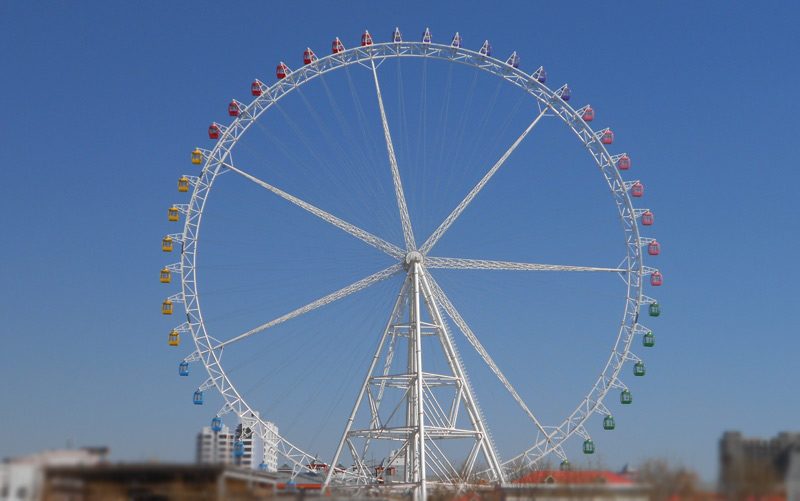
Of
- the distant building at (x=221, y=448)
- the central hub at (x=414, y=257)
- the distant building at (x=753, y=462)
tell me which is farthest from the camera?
the central hub at (x=414, y=257)

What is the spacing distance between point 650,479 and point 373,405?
1767cm

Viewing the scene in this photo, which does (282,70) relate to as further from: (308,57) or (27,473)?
(27,473)

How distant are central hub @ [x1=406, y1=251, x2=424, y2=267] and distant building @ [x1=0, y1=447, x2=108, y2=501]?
24.0 metres

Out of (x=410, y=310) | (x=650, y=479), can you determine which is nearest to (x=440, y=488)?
(x=410, y=310)

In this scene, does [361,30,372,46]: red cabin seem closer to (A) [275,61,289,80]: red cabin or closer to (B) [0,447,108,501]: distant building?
(A) [275,61,289,80]: red cabin

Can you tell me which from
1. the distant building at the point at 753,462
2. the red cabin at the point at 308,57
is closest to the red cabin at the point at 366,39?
→ the red cabin at the point at 308,57

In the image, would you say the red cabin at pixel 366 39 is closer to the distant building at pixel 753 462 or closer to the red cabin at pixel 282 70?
the red cabin at pixel 282 70

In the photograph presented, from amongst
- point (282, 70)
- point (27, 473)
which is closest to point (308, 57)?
point (282, 70)

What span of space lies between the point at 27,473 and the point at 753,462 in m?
25.1

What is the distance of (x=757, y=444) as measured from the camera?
41.6 meters

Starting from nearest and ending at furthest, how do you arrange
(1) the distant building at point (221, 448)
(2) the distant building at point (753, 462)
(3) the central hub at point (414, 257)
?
(2) the distant building at point (753, 462) < (1) the distant building at point (221, 448) < (3) the central hub at point (414, 257)

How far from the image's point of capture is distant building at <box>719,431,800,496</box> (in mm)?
36931

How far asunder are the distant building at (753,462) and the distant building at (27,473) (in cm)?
2207

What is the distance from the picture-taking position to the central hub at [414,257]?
58.6 metres
